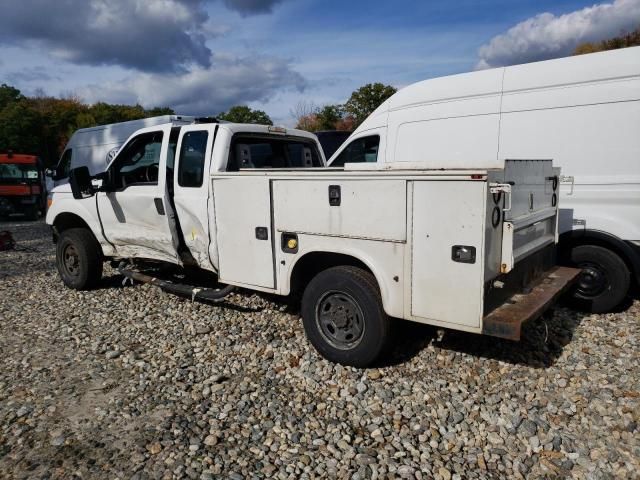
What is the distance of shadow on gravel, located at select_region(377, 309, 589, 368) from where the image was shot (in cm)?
429

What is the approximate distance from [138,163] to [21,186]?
14.6 metres

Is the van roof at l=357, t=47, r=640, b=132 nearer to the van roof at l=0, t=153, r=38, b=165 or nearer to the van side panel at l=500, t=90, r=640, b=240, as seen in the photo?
the van side panel at l=500, t=90, r=640, b=240

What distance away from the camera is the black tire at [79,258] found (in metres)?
6.46

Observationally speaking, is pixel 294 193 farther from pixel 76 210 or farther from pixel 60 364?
pixel 76 210

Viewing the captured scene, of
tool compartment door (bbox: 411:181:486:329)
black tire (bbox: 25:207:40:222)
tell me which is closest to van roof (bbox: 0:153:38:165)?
black tire (bbox: 25:207:40:222)

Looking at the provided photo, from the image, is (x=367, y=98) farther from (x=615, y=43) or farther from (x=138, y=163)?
(x=138, y=163)

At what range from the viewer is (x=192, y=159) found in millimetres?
5172

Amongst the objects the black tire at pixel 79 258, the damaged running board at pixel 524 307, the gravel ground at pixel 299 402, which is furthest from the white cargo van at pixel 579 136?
the black tire at pixel 79 258

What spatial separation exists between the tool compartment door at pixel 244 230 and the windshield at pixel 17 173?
1655 cm

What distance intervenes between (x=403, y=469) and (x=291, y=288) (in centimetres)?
198

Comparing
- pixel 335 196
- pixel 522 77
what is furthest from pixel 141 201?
pixel 522 77

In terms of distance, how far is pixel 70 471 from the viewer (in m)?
2.94

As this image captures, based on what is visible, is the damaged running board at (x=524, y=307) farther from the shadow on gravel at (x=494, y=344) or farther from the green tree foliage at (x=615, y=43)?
the green tree foliage at (x=615, y=43)

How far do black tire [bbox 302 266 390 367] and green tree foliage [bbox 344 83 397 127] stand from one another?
2045 centimetres
